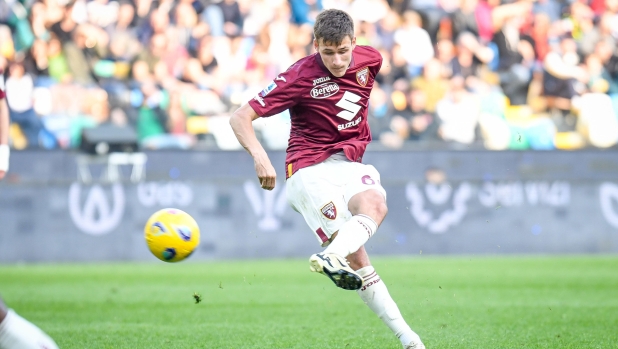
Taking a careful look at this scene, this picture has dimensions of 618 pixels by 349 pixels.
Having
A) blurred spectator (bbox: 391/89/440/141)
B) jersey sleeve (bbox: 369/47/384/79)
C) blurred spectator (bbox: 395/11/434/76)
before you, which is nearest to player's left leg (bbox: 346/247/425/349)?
jersey sleeve (bbox: 369/47/384/79)

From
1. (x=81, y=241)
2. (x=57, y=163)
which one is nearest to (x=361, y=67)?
(x=81, y=241)

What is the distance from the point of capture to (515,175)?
16.0 m

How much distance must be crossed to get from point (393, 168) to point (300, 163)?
381 inches

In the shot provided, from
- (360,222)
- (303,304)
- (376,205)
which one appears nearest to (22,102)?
(303,304)

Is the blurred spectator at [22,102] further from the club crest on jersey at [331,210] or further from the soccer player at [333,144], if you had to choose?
the club crest on jersey at [331,210]

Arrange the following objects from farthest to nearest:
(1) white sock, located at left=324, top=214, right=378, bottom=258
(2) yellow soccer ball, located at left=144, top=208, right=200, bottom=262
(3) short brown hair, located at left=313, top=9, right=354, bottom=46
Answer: (2) yellow soccer ball, located at left=144, top=208, right=200, bottom=262 → (3) short brown hair, located at left=313, top=9, right=354, bottom=46 → (1) white sock, located at left=324, top=214, right=378, bottom=258

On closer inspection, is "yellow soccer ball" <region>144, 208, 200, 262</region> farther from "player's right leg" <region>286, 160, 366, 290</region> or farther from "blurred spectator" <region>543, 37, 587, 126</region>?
"blurred spectator" <region>543, 37, 587, 126</region>

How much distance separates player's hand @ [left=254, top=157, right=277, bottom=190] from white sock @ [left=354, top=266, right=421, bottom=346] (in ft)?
2.82

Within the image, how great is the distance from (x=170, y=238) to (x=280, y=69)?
11.4m

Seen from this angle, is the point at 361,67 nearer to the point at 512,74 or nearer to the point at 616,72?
the point at 512,74

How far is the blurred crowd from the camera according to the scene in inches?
645

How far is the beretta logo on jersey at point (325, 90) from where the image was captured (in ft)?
20.3

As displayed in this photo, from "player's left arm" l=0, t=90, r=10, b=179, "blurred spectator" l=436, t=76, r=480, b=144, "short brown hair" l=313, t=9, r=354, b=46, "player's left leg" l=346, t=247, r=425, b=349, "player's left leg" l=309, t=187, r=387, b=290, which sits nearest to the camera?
"player's left leg" l=309, t=187, r=387, b=290

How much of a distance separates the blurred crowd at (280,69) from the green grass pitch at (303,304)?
2982mm
